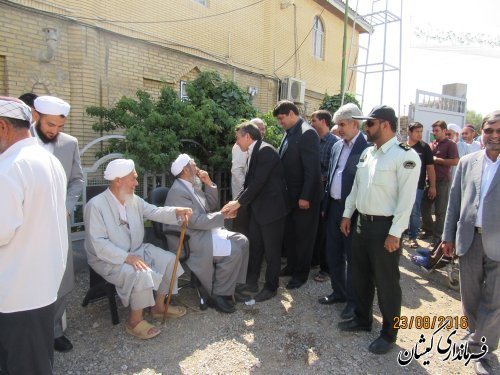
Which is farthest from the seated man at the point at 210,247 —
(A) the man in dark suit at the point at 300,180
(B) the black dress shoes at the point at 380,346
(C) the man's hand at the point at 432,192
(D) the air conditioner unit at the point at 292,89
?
(D) the air conditioner unit at the point at 292,89

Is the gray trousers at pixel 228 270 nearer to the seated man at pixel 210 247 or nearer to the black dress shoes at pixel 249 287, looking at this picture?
the seated man at pixel 210 247

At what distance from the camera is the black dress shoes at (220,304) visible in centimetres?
352

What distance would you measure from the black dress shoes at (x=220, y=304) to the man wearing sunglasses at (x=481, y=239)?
204 cm

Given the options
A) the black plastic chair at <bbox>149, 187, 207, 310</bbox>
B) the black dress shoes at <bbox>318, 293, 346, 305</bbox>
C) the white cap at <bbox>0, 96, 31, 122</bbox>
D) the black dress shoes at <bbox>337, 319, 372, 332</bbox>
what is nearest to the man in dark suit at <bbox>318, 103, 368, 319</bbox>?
the black dress shoes at <bbox>318, 293, 346, 305</bbox>

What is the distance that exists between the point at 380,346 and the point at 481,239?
44.9 inches

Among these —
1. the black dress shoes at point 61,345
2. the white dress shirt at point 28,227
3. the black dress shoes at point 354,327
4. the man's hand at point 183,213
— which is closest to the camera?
the white dress shirt at point 28,227

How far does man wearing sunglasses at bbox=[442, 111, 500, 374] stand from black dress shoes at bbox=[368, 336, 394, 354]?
0.64 meters

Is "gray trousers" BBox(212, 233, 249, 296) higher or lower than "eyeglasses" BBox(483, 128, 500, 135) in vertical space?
lower

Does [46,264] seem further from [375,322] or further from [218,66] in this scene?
[218,66]

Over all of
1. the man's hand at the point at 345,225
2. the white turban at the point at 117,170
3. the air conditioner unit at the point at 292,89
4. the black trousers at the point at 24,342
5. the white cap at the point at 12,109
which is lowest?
the black trousers at the point at 24,342

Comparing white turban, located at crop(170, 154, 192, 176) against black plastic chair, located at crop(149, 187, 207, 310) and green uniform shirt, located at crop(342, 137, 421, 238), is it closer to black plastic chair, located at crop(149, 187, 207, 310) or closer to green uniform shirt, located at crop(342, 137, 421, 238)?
black plastic chair, located at crop(149, 187, 207, 310)

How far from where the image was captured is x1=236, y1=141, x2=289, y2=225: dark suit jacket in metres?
3.76

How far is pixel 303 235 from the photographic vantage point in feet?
13.4

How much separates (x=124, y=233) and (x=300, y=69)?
1101cm
